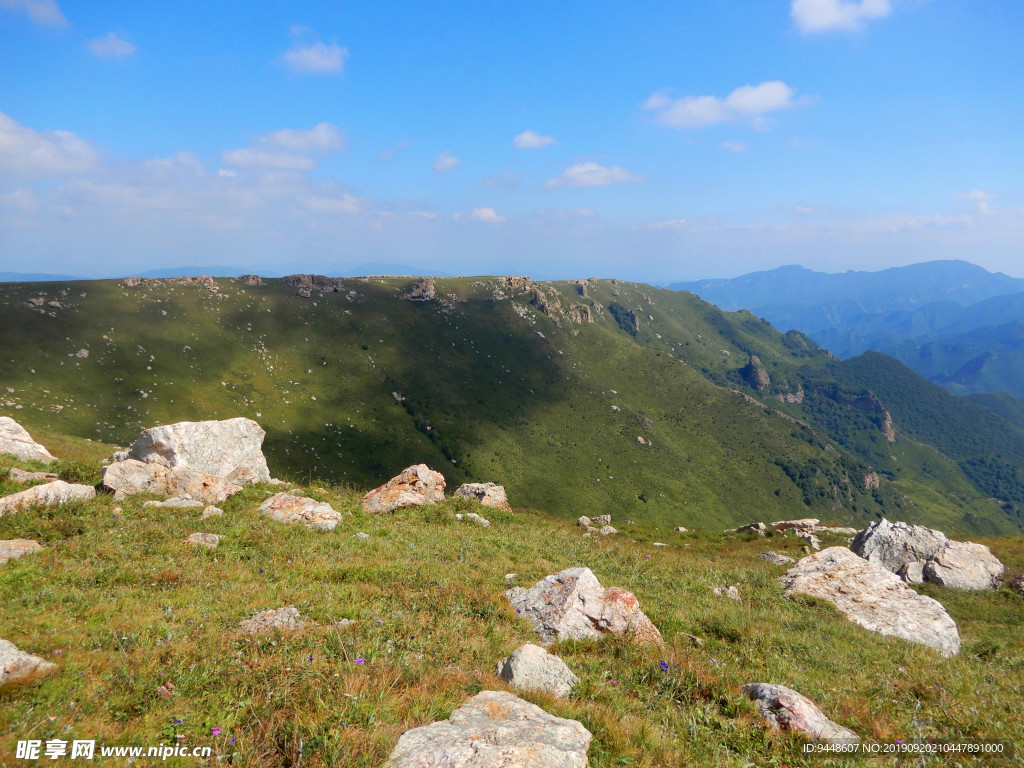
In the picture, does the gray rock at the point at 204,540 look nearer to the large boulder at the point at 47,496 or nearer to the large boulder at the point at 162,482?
the large boulder at the point at 162,482

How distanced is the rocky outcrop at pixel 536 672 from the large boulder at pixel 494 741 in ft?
3.47

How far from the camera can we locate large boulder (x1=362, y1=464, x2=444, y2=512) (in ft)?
71.9

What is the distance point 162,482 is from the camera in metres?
18.4

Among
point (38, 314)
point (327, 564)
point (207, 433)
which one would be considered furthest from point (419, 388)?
point (327, 564)

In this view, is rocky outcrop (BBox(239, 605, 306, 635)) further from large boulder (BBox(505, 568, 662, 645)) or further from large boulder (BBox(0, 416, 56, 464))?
large boulder (BBox(0, 416, 56, 464))

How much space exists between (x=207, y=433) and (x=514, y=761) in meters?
23.6

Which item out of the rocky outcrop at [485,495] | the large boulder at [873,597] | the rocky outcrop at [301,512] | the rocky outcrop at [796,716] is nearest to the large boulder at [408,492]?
the rocky outcrop at [485,495]

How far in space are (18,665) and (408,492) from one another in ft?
60.3

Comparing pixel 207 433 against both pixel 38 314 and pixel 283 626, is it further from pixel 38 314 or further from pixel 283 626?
pixel 38 314

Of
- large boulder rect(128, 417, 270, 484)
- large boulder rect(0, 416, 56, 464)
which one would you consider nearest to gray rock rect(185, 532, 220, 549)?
large boulder rect(128, 417, 270, 484)

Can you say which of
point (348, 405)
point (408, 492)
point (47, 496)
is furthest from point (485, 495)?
point (348, 405)

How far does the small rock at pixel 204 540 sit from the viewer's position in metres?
13.1

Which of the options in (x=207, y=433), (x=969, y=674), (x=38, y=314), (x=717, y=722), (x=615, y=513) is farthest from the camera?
(x=615, y=513)

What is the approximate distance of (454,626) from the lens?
940 centimetres
